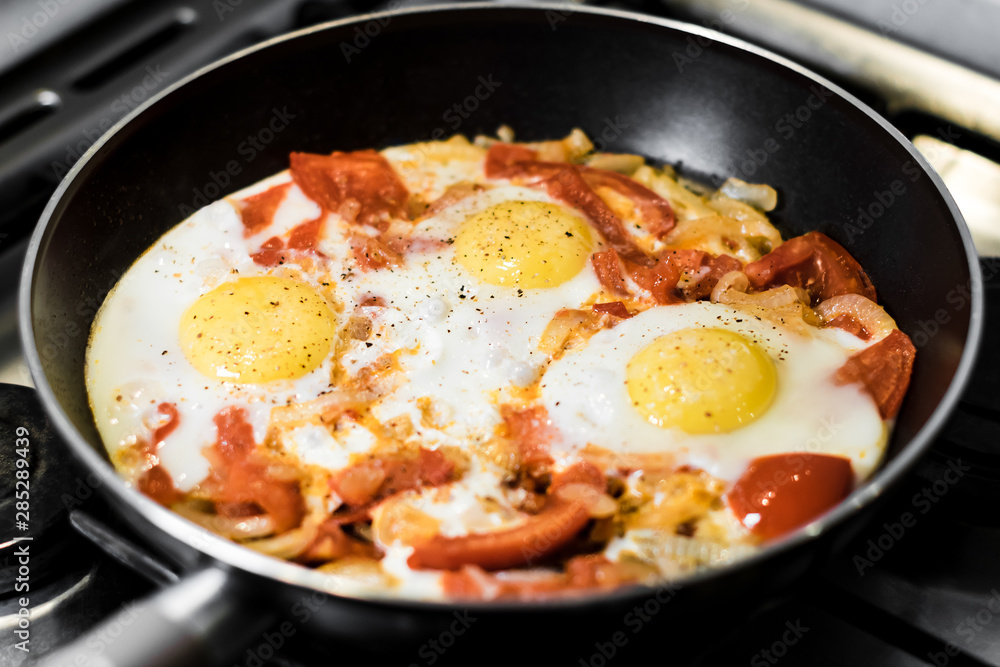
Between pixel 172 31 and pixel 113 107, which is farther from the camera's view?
pixel 172 31

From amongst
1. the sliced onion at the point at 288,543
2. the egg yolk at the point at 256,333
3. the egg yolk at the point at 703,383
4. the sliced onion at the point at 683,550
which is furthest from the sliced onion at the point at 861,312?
the sliced onion at the point at 288,543

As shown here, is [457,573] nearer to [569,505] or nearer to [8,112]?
[569,505]

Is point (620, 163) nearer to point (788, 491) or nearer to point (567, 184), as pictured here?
point (567, 184)

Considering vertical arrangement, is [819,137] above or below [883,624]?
above

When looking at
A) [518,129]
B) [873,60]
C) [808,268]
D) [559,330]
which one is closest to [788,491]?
[559,330]

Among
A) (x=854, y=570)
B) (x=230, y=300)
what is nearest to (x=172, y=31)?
(x=230, y=300)

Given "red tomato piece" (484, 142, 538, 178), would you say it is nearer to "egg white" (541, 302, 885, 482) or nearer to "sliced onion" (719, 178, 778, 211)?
"sliced onion" (719, 178, 778, 211)
